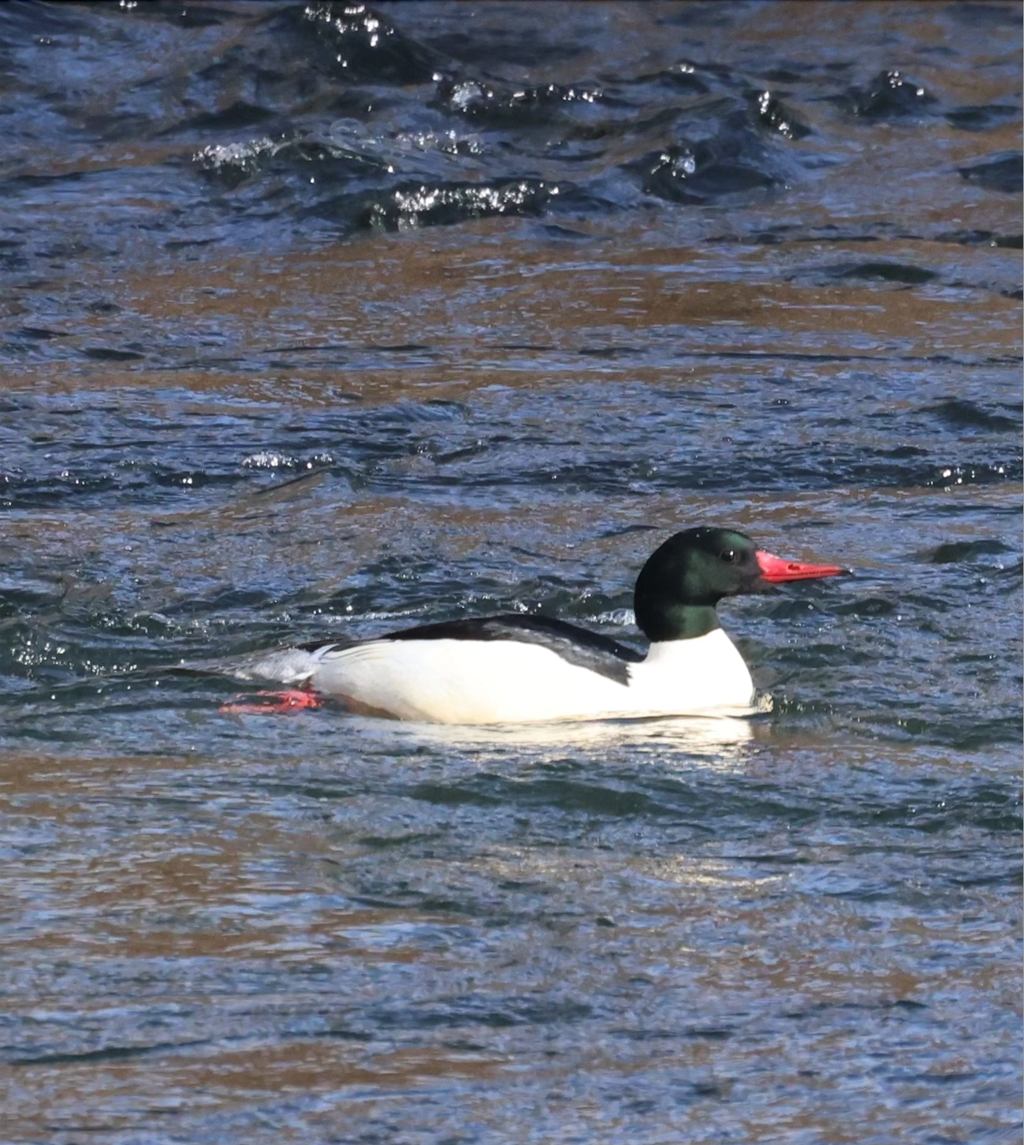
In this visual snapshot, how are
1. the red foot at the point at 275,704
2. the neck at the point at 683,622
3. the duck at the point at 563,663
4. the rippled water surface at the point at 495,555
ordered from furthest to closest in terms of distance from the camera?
the neck at the point at 683,622, the duck at the point at 563,663, the red foot at the point at 275,704, the rippled water surface at the point at 495,555

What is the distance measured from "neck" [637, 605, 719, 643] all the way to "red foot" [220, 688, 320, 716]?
1.15 meters

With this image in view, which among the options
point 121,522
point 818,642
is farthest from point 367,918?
point 121,522

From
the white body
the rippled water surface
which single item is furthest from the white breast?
the rippled water surface

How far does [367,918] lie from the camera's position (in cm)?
552

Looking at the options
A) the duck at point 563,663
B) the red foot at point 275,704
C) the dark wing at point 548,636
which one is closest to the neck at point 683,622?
the duck at point 563,663

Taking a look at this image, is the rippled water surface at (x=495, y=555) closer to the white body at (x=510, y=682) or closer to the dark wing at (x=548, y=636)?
the white body at (x=510, y=682)

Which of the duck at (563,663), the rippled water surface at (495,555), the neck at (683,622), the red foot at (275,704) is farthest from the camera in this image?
the neck at (683,622)

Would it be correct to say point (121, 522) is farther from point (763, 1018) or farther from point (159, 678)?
point (763, 1018)

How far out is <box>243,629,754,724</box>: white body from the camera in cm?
740

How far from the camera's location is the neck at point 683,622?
7.66m

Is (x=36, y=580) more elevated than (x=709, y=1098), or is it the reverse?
(x=36, y=580)

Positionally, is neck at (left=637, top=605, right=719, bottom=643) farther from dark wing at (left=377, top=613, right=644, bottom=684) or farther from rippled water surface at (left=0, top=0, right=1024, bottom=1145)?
rippled water surface at (left=0, top=0, right=1024, bottom=1145)

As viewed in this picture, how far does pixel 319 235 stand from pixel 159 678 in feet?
22.4

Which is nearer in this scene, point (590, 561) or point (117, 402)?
point (590, 561)
